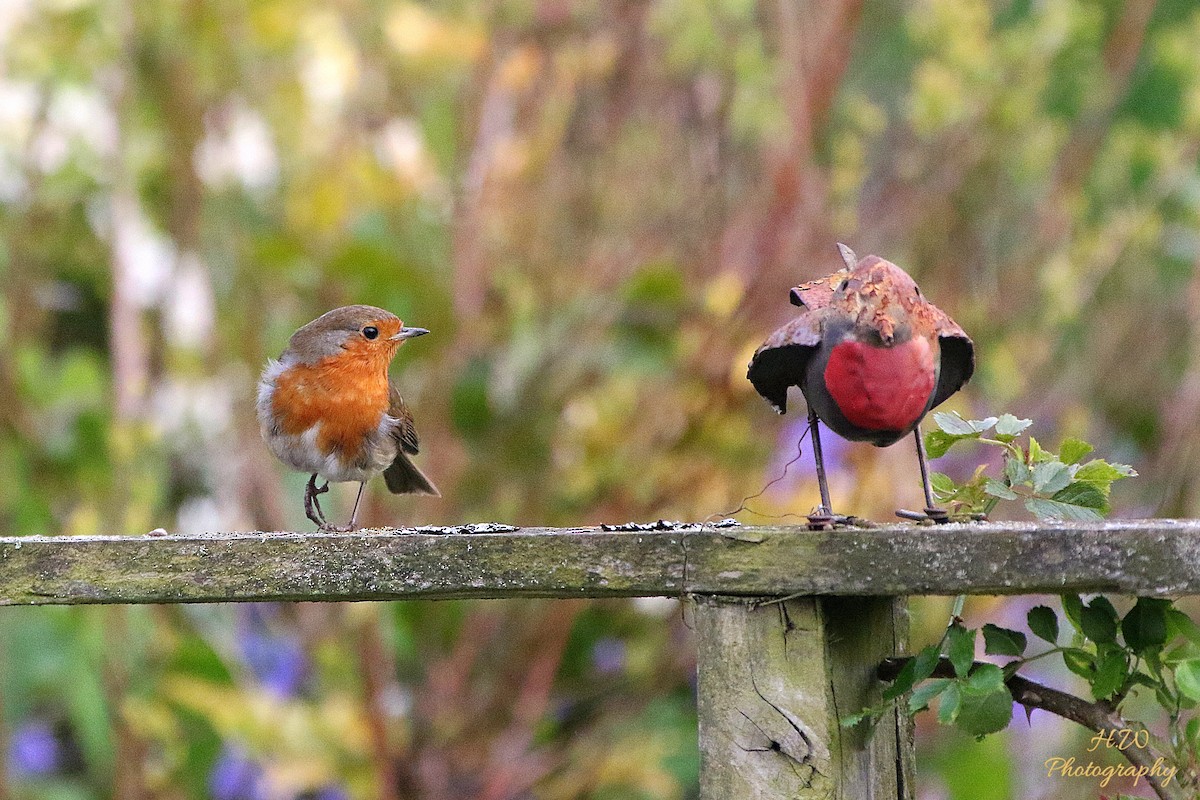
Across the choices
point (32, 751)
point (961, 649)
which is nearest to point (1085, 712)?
point (961, 649)

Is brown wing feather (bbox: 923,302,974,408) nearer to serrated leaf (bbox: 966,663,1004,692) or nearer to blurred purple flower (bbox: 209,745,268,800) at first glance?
serrated leaf (bbox: 966,663,1004,692)

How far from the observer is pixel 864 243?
350cm

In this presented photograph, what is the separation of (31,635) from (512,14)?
2306 mm

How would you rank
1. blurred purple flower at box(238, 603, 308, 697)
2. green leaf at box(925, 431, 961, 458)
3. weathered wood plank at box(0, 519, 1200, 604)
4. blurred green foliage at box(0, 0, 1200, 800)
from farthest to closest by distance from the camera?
blurred purple flower at box(238, 603, 308, 697) → blurred green foliage at box(0, 0, 1200, 800) → green leaf at box(925, 431, 961, 458) → weathered wood plank at box(0, 519, 1200, 604)

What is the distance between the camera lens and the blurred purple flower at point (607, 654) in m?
3.95

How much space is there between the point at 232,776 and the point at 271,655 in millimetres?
422

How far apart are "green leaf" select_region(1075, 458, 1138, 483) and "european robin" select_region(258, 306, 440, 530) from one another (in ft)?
3.54

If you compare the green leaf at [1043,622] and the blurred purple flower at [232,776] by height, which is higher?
the blurred purple flower at [232,776]

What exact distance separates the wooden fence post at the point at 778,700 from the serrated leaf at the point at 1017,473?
0.70ft

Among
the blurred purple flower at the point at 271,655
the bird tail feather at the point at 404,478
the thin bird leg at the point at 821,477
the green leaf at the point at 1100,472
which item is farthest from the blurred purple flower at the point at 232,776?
the green leaf at the point at 1100,472

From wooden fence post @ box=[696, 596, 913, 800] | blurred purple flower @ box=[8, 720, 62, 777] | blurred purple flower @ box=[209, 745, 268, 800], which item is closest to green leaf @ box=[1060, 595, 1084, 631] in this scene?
wooden fence post @ box=[696, 596, 913, 800]

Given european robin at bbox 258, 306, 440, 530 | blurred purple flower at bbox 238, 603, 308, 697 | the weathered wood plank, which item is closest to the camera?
the weathered wood plank

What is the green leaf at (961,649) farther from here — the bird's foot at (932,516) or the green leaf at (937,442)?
the green leaf at (937,442)

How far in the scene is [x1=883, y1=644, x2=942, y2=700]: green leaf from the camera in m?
1.36
